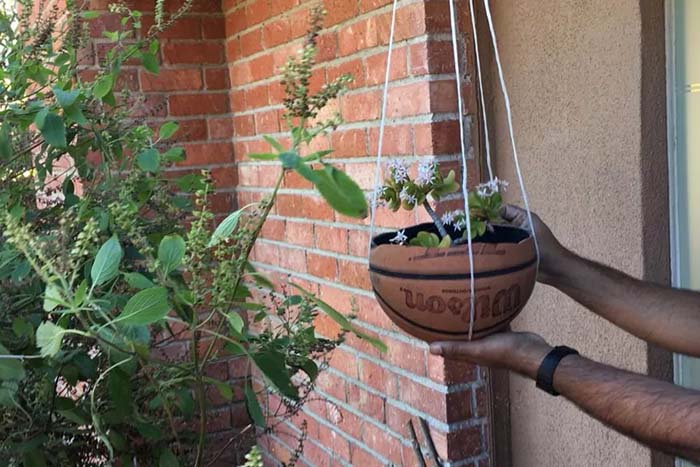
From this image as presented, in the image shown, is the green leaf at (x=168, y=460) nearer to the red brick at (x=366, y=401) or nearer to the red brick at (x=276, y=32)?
the red brick at (x=366, y=401)

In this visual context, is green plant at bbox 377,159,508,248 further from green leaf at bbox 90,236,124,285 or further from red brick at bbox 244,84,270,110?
red brick at bbox 244,84,270,110

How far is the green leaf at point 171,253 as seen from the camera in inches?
45.9

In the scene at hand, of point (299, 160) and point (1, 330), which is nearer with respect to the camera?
point (299, 160)

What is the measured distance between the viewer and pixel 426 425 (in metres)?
1.87

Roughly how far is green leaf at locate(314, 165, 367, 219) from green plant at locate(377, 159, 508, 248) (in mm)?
513

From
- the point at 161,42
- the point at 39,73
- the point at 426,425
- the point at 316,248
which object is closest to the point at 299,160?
the point at 39,73

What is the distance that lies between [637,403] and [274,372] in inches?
22.7

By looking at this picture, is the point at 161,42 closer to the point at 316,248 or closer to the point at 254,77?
the point at 254,77

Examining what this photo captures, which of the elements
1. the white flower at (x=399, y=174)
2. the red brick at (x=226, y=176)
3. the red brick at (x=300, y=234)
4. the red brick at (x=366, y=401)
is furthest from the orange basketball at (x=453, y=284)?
the red brick at (x=226, y=176)

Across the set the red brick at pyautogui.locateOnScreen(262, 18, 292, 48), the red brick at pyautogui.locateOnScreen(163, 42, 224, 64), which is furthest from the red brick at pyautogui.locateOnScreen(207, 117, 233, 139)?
the red brick at pyautogui.locateOnScreen(262, 18, 292, 48)

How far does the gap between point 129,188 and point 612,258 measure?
111 cm

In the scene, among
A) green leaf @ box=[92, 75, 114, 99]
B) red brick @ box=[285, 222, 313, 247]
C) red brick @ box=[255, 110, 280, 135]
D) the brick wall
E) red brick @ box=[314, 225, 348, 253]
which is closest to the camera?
green leaf @ box=[92, 75, 114, 99]

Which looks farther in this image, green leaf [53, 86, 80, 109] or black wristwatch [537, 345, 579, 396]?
green leaf [53, 86, 80, 109]

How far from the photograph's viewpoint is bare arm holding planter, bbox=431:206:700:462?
3.58 feet
